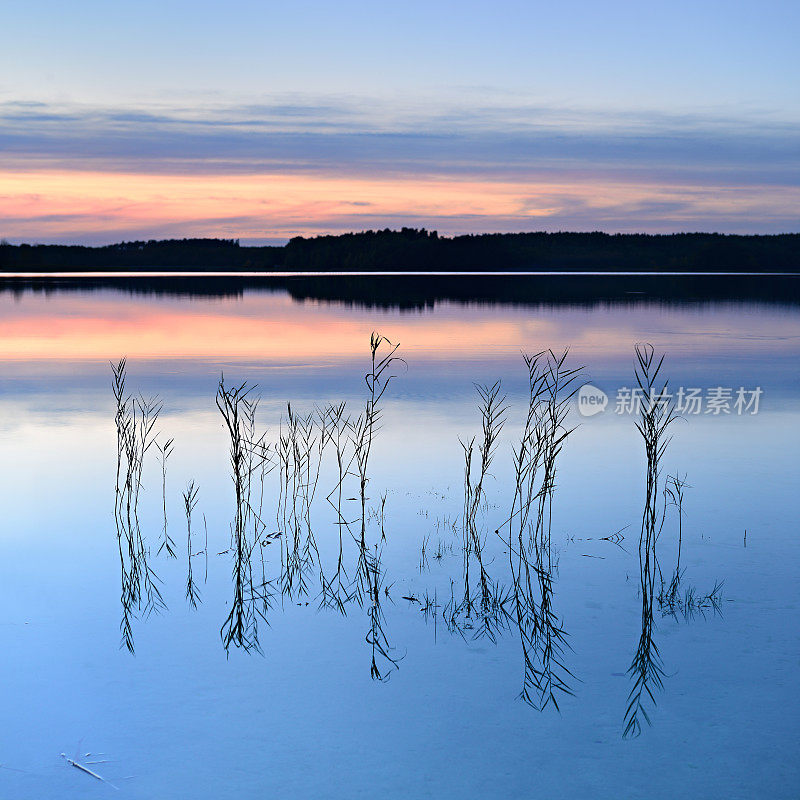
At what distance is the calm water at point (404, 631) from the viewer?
3332mm

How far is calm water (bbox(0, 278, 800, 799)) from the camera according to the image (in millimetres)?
3332

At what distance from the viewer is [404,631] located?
4414mm

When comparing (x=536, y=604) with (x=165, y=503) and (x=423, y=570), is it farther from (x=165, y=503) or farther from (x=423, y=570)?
(x=165, y=503)

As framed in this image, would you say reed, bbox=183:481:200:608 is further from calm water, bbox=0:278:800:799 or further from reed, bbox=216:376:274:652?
reed, bbox=216:376:274:652

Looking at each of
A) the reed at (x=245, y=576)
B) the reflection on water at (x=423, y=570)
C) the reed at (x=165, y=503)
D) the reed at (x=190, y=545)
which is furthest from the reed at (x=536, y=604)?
the reed at (x=165, y=503)

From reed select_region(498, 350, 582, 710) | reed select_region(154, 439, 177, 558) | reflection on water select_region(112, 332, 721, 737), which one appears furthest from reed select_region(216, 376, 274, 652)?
reed select_region(498, 350, 582, 710)

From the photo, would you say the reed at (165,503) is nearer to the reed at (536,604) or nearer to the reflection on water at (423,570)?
the reflection on water at (423,570)

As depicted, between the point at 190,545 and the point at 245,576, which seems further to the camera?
the point at 190,545

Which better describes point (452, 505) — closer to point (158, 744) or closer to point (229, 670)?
point (229, 670)

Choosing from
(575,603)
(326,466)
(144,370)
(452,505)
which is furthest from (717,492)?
(144,370)

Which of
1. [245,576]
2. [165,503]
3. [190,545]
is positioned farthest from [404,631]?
[165,503]

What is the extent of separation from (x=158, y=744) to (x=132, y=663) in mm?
726

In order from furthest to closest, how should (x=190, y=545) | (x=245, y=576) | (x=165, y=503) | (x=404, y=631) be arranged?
(x=165, y=503) → (x=190, y=545) → (x=245, y=576) → (x=404, y=631)

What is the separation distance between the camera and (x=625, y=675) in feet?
13.0
